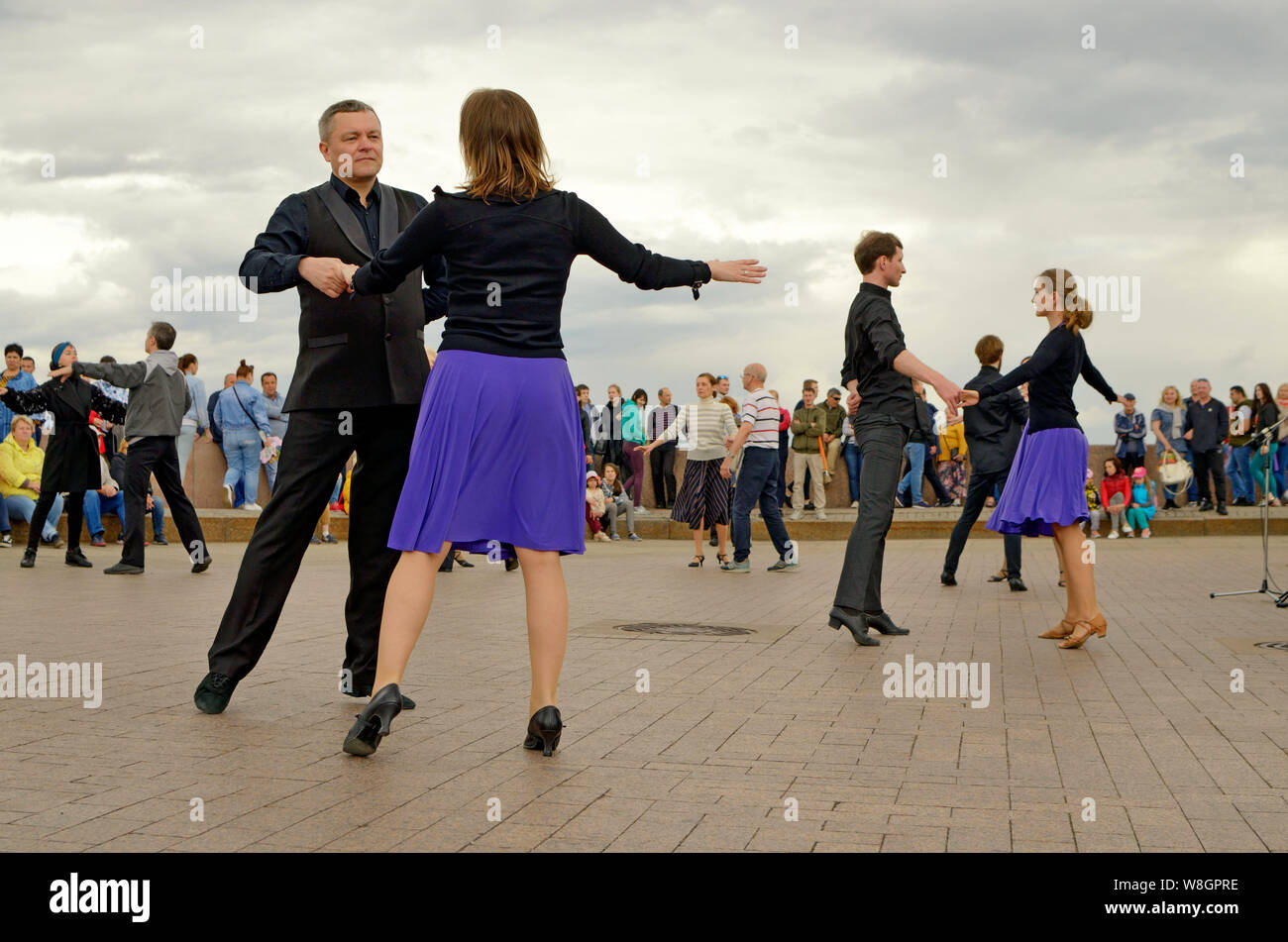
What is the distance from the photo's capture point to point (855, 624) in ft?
26.4

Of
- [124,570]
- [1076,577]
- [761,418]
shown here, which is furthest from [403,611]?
[761,418]

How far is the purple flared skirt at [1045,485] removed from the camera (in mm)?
8141

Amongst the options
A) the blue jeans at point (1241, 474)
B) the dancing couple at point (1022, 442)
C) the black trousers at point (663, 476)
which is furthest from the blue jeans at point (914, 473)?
the dancing couple at point (1022, 442)

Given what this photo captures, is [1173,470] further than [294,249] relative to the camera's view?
Yes

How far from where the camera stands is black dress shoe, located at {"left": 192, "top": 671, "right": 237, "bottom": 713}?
5426 mm

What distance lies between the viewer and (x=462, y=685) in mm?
6277

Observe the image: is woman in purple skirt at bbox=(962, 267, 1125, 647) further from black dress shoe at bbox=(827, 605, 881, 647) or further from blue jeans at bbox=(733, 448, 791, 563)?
blue jeans at bbox=(733, 448, 791, 563)

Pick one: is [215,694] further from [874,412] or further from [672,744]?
[874,412]

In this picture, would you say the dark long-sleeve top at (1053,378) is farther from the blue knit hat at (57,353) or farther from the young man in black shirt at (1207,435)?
the young man in black shirt at (1207,435)

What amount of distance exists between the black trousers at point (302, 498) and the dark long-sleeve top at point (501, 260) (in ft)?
2.78

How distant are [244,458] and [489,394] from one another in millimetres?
17491

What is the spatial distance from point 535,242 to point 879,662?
11.7 ft

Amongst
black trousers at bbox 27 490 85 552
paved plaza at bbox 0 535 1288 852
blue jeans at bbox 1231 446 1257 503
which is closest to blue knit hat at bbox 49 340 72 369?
black trousers at bbox 27 490 85 552
